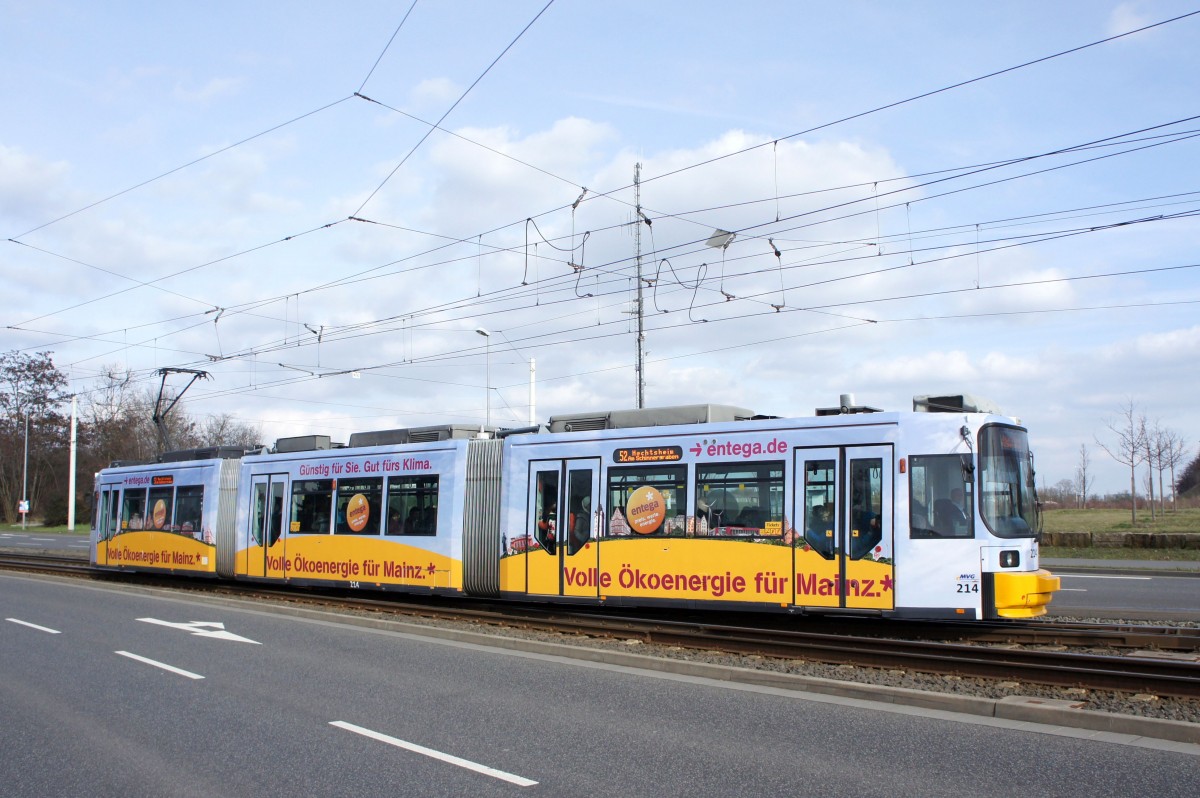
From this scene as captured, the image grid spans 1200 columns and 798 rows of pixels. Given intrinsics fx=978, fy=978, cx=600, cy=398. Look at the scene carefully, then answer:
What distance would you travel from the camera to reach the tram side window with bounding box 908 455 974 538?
40.8 feet

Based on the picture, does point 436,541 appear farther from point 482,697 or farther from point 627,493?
point 482,697

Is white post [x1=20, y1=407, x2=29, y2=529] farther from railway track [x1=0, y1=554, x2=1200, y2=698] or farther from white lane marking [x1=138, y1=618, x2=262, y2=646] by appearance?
railway track [x1=0, y1=554, x2=1200, y2=698]

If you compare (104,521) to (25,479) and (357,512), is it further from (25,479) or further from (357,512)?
(25,479)

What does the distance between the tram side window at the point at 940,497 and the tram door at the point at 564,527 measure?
4.93m

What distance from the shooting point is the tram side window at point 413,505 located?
1775cm

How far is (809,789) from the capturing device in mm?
6305

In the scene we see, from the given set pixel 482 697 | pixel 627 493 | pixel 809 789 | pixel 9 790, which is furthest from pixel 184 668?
pixel 809 789

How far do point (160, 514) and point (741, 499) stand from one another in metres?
16.8

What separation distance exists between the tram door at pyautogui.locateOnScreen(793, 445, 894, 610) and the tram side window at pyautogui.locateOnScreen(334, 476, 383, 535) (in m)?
8.81

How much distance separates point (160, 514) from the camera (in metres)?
24.4

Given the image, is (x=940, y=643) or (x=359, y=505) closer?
(x=940, y=643)

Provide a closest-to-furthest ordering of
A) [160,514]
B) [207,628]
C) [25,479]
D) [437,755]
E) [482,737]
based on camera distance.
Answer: [437,755]
[482,737]
[207,628]
[160,514]
[25,479]

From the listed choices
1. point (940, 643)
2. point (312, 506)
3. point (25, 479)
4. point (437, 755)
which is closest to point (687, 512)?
point (940, 643)

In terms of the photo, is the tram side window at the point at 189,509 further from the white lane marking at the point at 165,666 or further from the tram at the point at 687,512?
the white lane marking at the point at 165,666
